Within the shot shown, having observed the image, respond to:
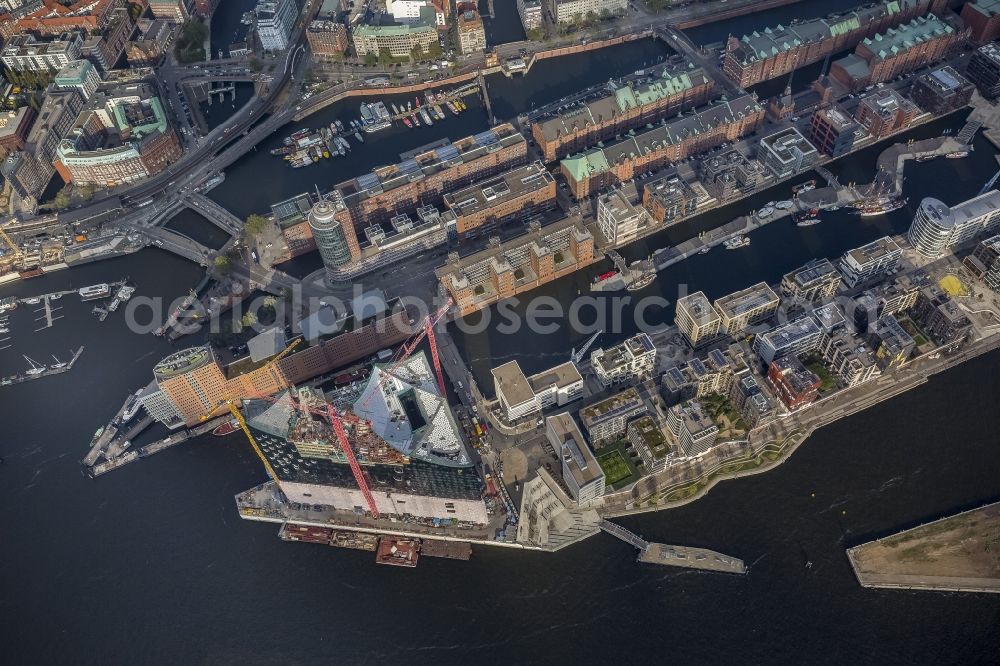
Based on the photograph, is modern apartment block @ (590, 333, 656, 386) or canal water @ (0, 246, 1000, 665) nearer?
canal water @ (0, 246, 1000, 665)

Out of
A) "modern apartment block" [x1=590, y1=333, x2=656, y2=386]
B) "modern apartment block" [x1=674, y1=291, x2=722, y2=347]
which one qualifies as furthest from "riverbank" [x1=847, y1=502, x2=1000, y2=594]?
"modern apartment block" [x1=590, y1=333, x2=656, y2=386]

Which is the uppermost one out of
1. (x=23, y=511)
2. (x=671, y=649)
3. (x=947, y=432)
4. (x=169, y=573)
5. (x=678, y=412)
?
(x=23, y=511)

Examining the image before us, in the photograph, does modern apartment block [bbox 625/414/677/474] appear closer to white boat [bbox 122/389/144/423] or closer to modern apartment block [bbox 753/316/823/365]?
modern apartment block [bbox 753/316/823/365]

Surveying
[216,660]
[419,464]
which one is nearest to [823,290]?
[419,464]

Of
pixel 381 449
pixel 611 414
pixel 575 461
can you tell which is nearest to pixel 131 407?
pixel 381 449

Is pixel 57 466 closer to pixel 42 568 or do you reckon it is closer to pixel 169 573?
pixel 42 568

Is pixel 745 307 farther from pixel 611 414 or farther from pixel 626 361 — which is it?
pixel 611 414

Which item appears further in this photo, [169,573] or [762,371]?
[762,371]
